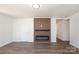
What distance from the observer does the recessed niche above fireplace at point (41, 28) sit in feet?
30.2

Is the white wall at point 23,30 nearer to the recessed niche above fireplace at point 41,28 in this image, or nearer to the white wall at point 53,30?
the recessed niche above fireplace at point 41,28

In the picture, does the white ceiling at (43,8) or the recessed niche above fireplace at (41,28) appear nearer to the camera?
the white ceiling at (43,8)

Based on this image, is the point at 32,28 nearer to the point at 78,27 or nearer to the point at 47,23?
the point at 47,23

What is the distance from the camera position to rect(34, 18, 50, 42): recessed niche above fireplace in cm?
920

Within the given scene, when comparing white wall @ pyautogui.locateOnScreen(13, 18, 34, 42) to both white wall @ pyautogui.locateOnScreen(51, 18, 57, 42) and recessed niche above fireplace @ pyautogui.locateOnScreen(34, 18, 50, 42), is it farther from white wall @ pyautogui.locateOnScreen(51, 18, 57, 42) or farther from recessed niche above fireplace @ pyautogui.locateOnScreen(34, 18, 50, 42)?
white wall @ pyautogui.locateOnScreen(51, 18, 57, 42)

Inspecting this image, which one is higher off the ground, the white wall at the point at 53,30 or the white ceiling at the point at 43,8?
the white ceiling at the point at 43,8

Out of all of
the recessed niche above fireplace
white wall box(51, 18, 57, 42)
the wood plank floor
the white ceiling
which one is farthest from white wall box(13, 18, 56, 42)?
the white ceiling

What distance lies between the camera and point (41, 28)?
9.29 m

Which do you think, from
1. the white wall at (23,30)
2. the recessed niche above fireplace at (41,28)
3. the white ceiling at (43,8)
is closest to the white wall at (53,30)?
the recessed niche above fireplace at (41,28)

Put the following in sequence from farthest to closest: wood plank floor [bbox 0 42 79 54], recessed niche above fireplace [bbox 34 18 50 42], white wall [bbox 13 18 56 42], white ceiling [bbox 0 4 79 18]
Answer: white wall [bbox 13 18 56 42], recessed niche above fireplace [bbox 34 18 50 42], white ceiling [bbox 0 4 79 18], wood plank floor [bbox 0 42 79 54]
